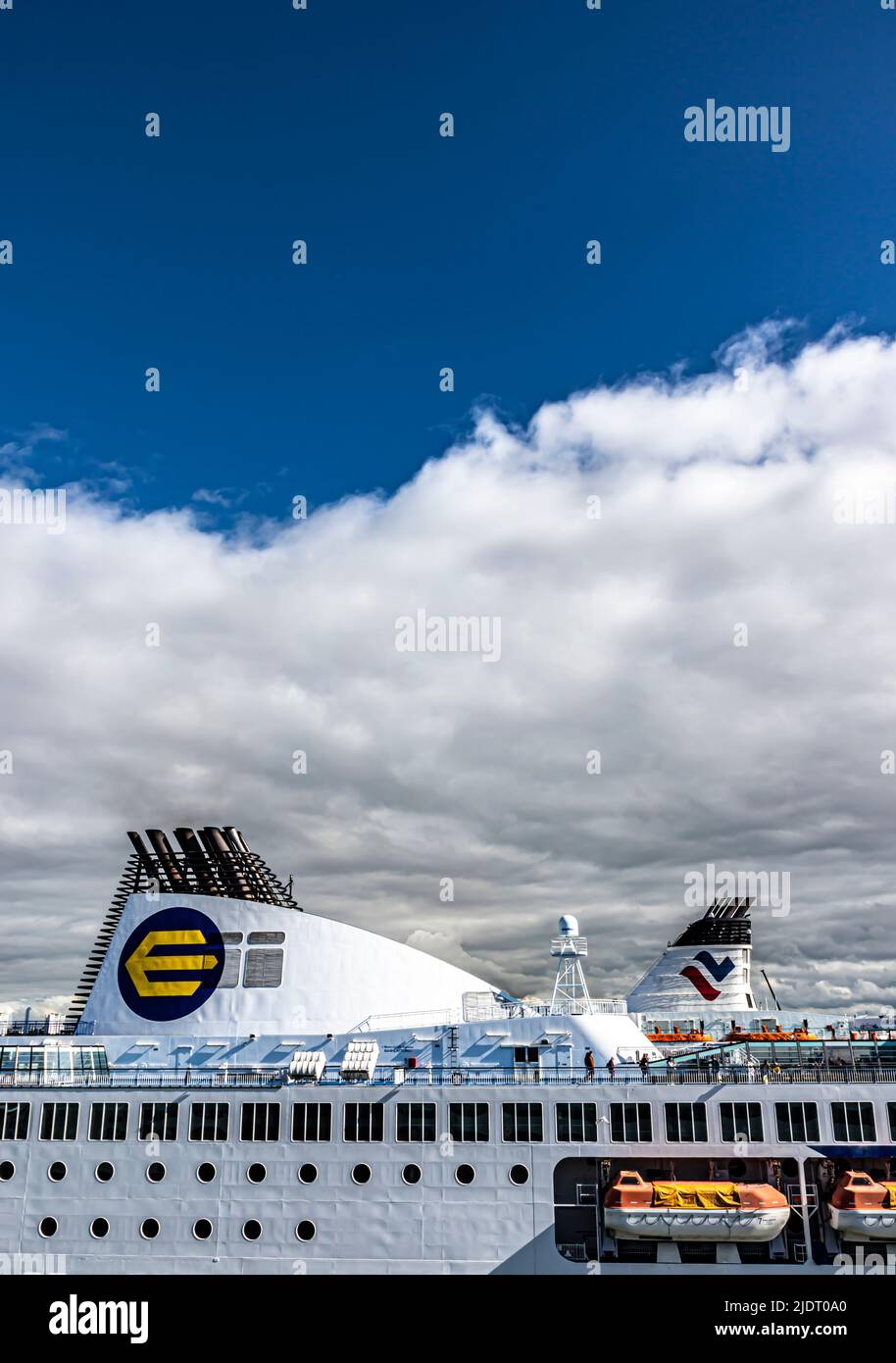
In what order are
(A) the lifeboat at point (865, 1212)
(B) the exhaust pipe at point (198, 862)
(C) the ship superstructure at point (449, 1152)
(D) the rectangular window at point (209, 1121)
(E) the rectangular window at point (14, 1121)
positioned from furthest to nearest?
1. (B) the exhaust pipe at point (198, 862)
2. (E) the rectangular window at point (14, 1121)
3. (D) the rectangular window at point (209, 1121)
4. (C) the ship superstructure at point (449, 1152)
5. (A) the lifeboat at point (865, 1212)

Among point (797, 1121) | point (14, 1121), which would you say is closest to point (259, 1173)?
point (14, 1121)

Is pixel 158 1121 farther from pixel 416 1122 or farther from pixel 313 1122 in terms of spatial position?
pixel 416 1122

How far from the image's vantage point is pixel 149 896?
131ft

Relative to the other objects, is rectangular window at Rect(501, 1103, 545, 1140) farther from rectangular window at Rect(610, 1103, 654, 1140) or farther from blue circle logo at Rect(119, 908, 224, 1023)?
blue circle logo at Rect(119, 908, 224, 1023)

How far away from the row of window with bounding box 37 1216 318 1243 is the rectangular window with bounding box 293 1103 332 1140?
267 centimetres

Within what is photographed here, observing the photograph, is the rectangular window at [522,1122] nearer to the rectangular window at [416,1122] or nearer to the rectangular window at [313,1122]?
the rectangular window at [416,1122]

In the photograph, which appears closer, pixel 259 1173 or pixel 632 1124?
pixel 259 1173

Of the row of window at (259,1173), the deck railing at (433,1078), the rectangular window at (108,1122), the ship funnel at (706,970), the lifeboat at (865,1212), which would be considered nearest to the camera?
the lifeboat at (865,1212)

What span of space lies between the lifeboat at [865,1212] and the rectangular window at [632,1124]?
623 cm

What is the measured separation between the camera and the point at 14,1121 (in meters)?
34.4

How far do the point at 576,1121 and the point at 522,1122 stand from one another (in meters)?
1.93

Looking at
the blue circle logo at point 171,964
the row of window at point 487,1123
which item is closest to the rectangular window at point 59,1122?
the row of window at point 487,1123

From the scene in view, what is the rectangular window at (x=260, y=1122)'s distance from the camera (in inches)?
1312
